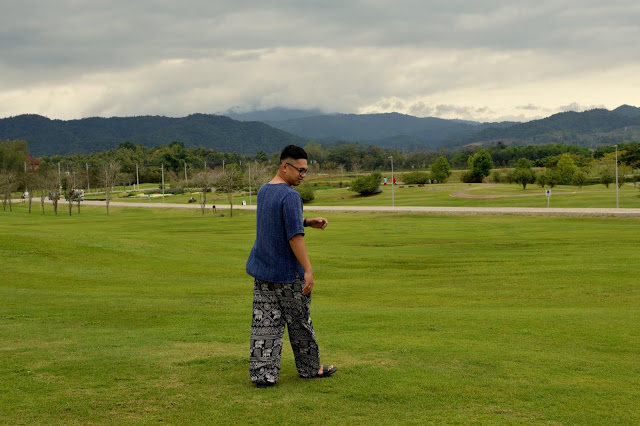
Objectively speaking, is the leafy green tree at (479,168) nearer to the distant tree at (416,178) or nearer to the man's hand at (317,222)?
the distant tree at (416,178)

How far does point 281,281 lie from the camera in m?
7.47

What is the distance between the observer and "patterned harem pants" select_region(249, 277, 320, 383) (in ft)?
24.5

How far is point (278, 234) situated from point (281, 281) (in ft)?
1.92

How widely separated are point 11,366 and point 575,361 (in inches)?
308

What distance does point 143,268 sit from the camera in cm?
2373

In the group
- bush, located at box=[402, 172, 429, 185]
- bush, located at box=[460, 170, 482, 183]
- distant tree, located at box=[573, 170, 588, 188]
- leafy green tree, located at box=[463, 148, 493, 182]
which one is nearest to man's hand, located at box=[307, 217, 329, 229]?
distant tree, located at box=[573, 170, 588, 188]

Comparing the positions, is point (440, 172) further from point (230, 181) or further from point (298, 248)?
point (298, 248)

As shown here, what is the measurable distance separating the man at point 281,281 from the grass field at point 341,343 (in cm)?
32

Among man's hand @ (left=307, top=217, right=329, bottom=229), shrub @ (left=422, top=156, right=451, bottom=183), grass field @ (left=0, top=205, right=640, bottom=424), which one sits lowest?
grass field @ (left=0, top=205, right=640, bottom=424)

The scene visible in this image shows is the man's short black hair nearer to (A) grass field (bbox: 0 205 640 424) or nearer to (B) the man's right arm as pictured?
(B) the man's right arm

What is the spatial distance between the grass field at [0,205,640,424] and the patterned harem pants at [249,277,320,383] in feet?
1.10

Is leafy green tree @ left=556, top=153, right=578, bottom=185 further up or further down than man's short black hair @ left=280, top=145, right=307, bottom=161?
further up

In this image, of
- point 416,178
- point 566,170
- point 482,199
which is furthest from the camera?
point 416,178

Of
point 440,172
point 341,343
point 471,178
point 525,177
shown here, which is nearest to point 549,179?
point 525,177
